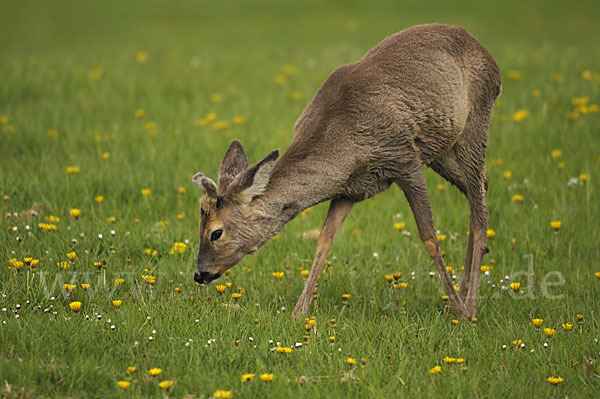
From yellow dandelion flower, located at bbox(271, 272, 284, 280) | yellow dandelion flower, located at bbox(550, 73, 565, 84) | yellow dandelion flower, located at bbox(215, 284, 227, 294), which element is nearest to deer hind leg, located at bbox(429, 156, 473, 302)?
yellow dandelion flower, located at bbox(271, 272, 284, 280)

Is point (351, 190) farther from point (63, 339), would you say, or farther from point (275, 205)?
point (63, 339)

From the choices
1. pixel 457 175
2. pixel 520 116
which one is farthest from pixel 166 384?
pixel 520 116

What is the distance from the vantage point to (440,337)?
4766 millimetres

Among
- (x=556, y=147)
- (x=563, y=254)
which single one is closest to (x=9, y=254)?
(x=563, y=254)

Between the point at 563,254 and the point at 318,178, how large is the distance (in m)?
2.47

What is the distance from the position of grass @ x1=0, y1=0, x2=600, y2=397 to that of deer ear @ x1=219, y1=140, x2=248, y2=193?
849 millimetres

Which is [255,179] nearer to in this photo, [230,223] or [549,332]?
[230,223]

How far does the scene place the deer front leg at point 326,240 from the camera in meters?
5.20

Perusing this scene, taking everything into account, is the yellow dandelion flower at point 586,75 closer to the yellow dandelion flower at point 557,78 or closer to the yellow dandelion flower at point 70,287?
the yellow dandelion flower at point 557,78

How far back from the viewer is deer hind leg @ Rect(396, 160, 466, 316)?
5.17 m

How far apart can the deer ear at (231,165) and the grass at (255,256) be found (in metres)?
0.85

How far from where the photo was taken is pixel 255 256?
6.06 metres

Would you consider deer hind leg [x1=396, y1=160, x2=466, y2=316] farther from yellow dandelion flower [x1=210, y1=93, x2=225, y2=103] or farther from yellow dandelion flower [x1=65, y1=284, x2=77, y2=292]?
yellow dandelion flower [x1=210, y1=93, x2=225, y2=103]

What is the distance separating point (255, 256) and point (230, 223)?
4.13ft
